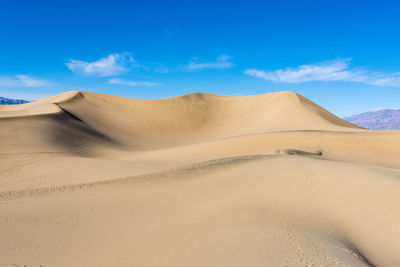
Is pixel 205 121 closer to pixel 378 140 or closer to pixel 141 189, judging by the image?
pixel 378 140

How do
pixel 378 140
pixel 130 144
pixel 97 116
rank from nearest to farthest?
pixel 378 140 → pixel 130 144 → pixel 97 116

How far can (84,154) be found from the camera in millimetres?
16688

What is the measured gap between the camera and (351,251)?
539 cm

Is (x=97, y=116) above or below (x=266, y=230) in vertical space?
above

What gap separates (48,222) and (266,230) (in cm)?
497

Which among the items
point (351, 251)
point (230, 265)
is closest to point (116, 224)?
point (230, 265)

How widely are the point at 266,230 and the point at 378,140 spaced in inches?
658

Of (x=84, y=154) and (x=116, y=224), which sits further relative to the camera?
(x=84, y=154)

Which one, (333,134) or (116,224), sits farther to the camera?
(333,134)

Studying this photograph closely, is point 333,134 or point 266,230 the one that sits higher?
point 333,134

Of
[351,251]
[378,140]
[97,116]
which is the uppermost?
[97,116]

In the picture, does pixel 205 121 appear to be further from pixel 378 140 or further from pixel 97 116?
pixel 378 140

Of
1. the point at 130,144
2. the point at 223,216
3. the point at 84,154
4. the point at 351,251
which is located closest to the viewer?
the point at 351,251

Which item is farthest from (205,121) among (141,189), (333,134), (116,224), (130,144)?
(116,224)
